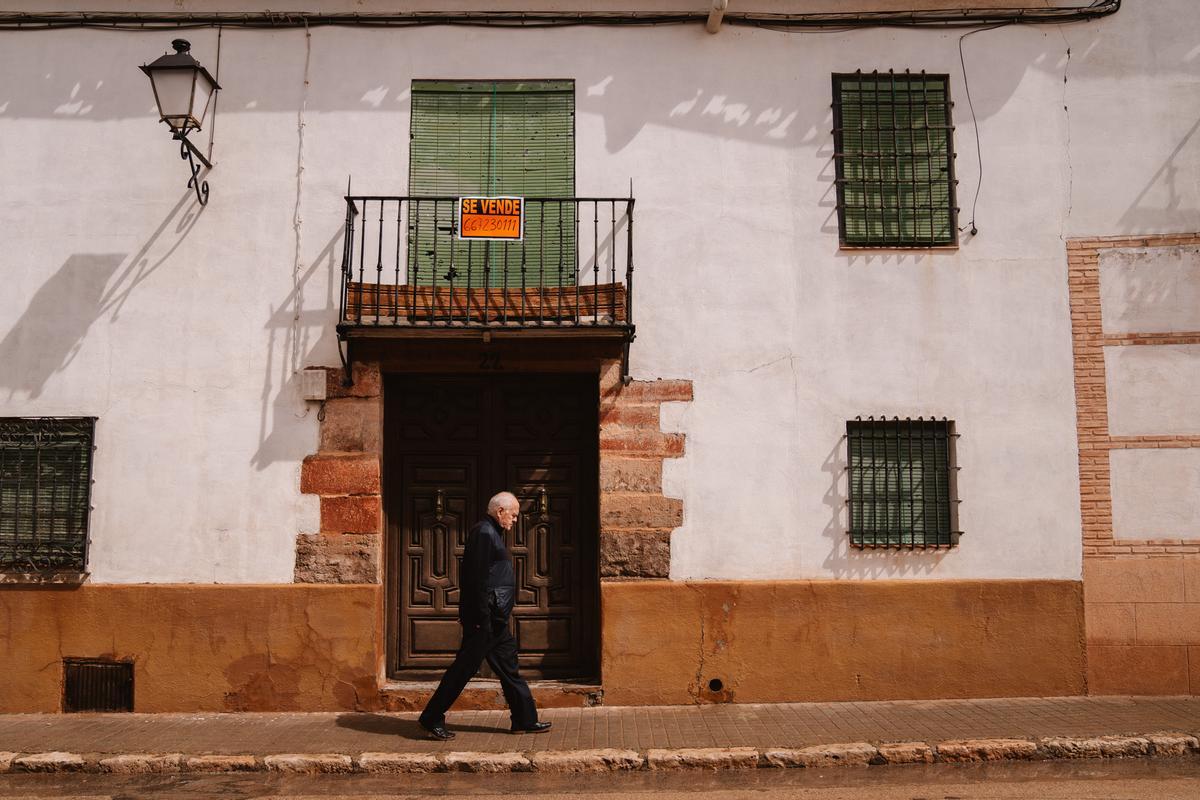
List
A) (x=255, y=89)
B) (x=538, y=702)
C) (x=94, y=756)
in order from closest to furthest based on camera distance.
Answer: (x=94, y=756), (x=538, y=702), (x=255, y=89)

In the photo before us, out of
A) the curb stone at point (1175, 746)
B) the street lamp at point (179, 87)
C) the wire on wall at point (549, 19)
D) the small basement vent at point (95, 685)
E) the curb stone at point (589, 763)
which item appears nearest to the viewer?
the curb stone at point (589, 763)

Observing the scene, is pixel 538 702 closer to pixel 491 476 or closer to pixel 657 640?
pixel 657 640

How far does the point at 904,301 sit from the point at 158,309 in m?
5.54

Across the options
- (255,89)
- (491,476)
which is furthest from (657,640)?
(255,89)

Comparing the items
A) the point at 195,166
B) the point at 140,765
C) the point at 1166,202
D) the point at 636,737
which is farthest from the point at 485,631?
the point at 1166,202

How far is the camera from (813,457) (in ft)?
23.6

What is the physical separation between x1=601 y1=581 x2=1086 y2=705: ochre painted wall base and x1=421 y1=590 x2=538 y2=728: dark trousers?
93 cm

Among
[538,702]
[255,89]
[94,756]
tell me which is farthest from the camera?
[255,89]

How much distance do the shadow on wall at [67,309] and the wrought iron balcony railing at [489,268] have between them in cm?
140

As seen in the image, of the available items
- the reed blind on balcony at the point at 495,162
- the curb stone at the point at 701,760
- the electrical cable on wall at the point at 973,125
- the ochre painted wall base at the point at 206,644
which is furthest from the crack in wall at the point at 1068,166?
the ochre painted wall base at the point at 206,644

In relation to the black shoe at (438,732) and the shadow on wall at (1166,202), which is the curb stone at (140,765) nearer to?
the black shoe at (438,732)

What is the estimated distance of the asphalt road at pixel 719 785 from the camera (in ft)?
17.0

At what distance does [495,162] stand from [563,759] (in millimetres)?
4378

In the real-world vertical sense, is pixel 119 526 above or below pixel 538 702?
above
